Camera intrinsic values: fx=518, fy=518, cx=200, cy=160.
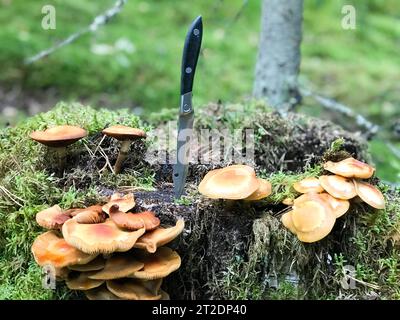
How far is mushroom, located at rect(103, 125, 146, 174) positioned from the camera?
9.73 ft

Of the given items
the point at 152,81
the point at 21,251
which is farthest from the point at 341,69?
the point at 21,251

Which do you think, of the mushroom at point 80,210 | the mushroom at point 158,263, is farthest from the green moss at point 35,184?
the mushroom at point 158,263

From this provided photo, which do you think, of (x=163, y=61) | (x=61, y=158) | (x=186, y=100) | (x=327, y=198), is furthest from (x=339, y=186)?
(x=163, y=61)

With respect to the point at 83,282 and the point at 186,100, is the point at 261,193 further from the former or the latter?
the point at 83,282

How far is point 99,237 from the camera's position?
2.45 metres

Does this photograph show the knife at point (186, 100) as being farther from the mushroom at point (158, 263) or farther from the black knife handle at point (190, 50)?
the mushroom at point (158, 263)

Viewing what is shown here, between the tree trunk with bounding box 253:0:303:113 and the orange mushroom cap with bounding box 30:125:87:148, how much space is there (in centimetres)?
236

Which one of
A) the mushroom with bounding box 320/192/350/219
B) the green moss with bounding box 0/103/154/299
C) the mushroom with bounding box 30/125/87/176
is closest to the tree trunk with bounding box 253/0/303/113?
the green moss with bounding box 0/103/154/299

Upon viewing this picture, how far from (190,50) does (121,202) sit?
916mm

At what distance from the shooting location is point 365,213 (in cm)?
291

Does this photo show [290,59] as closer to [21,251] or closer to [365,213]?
[365,213]

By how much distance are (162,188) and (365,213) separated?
48.3 inches

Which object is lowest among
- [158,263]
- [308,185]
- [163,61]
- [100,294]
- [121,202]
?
[100,294]
